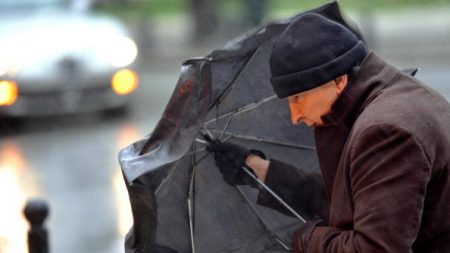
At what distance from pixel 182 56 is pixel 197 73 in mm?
15892

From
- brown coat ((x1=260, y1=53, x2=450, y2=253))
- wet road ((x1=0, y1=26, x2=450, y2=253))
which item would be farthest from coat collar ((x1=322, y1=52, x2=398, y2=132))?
wet road ((x1=0, y1=26, x2=450, y2=253))

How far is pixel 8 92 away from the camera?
11.7m

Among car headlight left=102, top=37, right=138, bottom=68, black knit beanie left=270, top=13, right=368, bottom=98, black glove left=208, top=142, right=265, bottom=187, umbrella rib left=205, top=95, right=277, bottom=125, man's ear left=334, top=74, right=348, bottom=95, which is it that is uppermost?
black knit beanie left=270, top=13, right=368, bottom=98

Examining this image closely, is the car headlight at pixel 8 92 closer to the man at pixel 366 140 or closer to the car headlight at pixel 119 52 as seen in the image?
the car headlight at pixel 119 52

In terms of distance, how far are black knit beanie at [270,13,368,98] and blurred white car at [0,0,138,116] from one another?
923cm

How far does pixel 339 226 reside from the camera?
8.90 feet

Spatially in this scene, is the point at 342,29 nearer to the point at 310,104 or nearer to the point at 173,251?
the point at 310,104

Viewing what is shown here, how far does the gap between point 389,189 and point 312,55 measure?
0.43 metres

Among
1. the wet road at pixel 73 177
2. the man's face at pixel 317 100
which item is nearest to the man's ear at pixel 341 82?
the man's face at pixel 317 100

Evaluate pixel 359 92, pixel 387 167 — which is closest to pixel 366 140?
pixel 387 167

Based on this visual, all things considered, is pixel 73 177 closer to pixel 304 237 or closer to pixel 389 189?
pixel 304 237

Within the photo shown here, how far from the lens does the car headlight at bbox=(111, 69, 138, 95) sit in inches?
482

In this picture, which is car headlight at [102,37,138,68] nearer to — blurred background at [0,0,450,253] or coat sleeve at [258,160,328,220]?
blurred background at [0,0,450,253]

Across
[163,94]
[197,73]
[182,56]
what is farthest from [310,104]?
[182,56]
